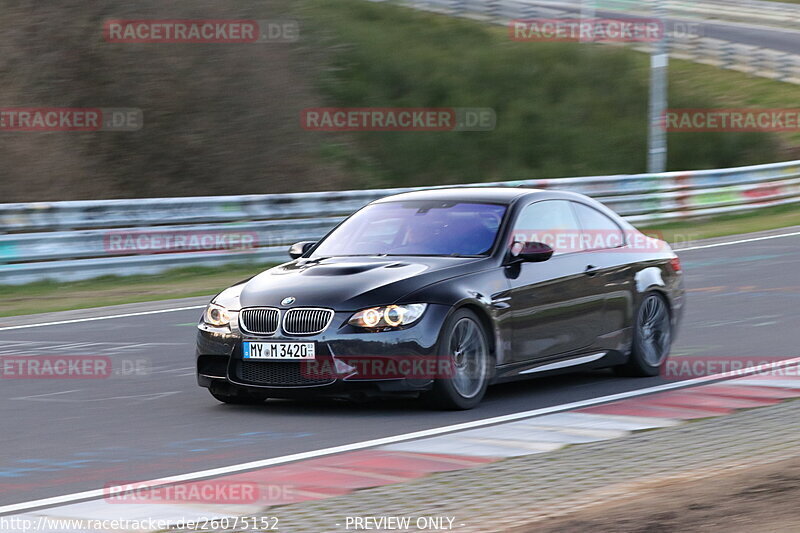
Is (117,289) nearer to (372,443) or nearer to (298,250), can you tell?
(298,250)

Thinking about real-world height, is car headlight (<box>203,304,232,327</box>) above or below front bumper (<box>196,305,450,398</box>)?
above

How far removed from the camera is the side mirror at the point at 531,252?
32.3ft

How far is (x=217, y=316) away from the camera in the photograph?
9.48 m

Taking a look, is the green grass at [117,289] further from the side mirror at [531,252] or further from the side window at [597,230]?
the side mirror at [531,252]

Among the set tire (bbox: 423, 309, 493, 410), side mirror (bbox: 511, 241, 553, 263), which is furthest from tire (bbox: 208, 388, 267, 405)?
side mirror (bbox: 511, 241, 553, 263)

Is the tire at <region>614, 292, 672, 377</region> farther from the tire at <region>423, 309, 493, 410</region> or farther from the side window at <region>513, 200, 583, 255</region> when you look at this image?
the tire at <region>423, 309, 493, 410</region>

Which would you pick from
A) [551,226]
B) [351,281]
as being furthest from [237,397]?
[551,226]

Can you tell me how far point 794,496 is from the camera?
6.20 meters

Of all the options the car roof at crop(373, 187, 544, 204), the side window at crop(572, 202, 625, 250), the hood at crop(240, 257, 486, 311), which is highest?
the car roof at crop(373, 187, 544, 204)

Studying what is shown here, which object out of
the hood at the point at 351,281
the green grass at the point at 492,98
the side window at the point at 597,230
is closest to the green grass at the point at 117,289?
the hood at the point at 351,281

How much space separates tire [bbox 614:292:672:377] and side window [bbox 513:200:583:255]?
896 millimetres

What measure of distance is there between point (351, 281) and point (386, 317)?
0.38m

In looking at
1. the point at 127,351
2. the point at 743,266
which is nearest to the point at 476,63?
the point at 743,266

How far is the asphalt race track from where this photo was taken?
7738 millimetres
